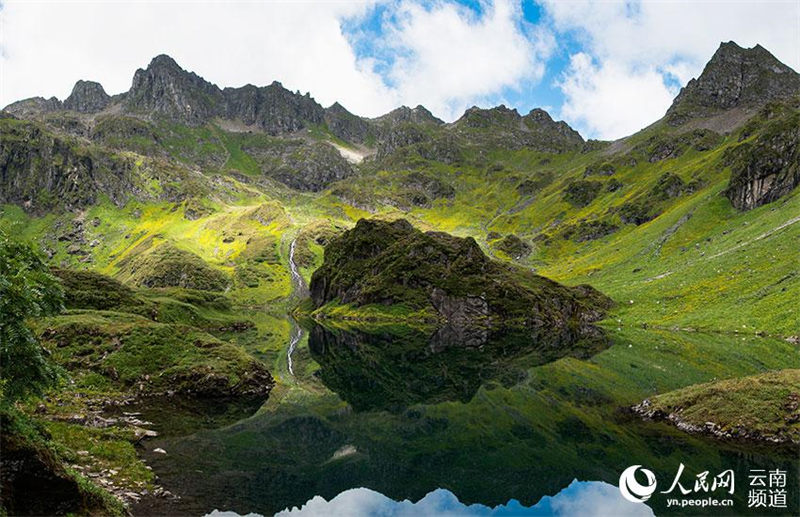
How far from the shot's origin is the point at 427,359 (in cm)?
7638

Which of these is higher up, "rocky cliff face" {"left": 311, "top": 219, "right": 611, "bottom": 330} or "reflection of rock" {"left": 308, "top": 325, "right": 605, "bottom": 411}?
"rocky cliff face" {"left": 311, "top": 219, "right": 611, "bottom": 330}

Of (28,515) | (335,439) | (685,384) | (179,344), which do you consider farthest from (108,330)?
(685,384)

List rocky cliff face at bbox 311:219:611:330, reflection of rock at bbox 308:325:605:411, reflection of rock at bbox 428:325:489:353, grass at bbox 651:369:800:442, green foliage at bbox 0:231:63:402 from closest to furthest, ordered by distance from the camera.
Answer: green foliage at bbox 0:231:63:402 → grass at bbox 651:369:800:442 → reflection of rock at bbox 308:325:605:411 → reflection of rock at bbox 428:325:489:353 → rocky cliff face at bbox 311:219:611:330

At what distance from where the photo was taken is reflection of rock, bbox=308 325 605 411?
54.2 metres

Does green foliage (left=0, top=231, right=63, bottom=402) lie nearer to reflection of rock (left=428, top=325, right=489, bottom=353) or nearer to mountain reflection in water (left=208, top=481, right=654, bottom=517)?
mountain reflection in water (left=208, top=481, right=654, bottom=517)

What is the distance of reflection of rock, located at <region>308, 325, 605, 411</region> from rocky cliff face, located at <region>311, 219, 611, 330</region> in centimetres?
1199

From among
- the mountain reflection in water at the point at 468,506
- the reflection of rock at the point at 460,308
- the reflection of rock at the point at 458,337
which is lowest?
the mountain reflection in water at the point at 468,506

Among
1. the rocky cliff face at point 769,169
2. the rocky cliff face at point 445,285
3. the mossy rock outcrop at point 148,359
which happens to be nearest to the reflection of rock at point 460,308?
the rocky cliff face at point 445,285

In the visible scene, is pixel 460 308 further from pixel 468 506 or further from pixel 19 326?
pixel 19 326

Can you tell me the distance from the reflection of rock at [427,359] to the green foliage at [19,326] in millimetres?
31355

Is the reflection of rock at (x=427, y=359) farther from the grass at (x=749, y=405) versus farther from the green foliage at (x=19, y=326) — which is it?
the green foliage at (x=19, y=326)

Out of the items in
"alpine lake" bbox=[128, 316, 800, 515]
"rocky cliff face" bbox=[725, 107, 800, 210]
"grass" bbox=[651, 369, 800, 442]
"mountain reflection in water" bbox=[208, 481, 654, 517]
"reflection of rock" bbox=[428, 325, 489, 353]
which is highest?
"rocky cliff face" bbox=[725, 107, 800, 210]

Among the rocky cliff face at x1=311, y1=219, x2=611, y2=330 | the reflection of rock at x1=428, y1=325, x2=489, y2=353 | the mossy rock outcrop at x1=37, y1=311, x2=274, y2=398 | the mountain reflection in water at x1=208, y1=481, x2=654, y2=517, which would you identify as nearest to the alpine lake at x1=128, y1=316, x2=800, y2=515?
the mountain reflection in water at x1=208, y1=481, x2=654, y2=517

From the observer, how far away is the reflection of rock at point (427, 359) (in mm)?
54219
